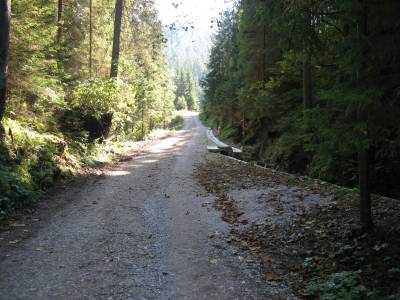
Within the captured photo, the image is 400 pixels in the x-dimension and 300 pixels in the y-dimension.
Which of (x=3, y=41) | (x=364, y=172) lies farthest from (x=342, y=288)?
(x=3, y=41)

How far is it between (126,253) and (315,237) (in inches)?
128

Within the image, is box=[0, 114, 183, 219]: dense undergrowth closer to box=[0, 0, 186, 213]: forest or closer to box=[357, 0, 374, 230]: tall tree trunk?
box=[0, 0, 186, 213]: forest

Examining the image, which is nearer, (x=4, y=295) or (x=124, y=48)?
(x=4, y=295)

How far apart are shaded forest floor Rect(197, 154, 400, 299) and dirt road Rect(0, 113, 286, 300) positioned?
0.42m

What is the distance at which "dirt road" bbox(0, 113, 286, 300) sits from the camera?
5.29m

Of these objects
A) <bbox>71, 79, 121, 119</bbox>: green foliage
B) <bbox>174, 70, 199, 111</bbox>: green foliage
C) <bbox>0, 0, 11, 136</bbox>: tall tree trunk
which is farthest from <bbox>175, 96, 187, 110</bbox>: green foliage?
<bbox>0, 0, 11, 136</bbox>: tall tree trunk

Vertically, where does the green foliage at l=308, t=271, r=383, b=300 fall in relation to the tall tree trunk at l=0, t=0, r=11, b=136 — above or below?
below

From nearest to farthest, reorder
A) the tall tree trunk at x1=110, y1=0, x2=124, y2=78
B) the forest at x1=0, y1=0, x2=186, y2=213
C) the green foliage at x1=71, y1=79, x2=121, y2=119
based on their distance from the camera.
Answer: the forest at x1=0, y1=0, x2=186, y2=213 → the green foliage at x1=71, y1=79, x2=121, y2=119 → the tall tree trunk at x1=110, y1=0, x2=124, y2=78

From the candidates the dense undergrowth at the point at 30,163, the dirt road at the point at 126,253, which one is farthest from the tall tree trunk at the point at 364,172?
the dense undergrowth at the point at 30,163

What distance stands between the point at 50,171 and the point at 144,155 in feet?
29.1

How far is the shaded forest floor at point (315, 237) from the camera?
206 inches

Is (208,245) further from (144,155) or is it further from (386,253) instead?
(144,155)

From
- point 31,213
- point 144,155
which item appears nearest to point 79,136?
point 144,155

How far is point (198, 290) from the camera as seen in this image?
5.33 meters
